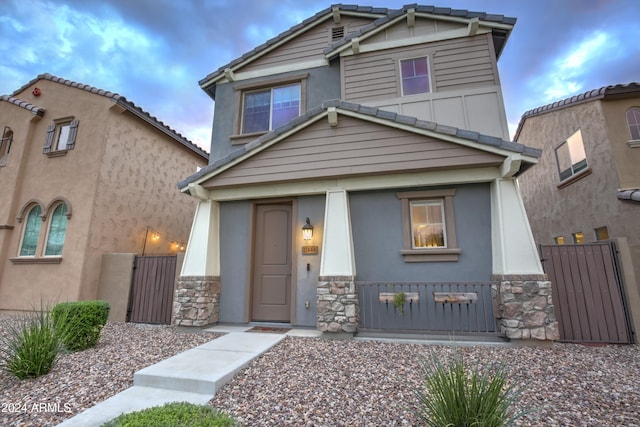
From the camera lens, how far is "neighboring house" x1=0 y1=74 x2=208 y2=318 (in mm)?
7637

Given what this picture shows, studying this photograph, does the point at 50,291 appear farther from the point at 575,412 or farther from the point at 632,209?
the point at 632,209

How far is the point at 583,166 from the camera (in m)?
8.86

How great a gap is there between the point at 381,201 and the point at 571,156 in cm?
817

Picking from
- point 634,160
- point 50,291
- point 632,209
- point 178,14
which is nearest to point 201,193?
point 50,291

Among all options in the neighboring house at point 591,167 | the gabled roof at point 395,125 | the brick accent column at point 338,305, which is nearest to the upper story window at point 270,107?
the gabled roof at point 395,125

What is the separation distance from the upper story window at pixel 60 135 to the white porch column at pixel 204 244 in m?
5.66

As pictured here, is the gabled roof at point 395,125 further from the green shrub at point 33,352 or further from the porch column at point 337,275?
the green shrub at point 33,352

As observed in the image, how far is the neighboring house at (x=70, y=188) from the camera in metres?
7.64

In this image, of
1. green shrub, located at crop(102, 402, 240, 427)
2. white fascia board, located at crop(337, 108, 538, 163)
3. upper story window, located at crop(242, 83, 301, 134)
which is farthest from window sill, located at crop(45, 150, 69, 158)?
green shrub, located at crop(102, 402, 240, 427)

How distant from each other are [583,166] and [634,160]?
1460 mm

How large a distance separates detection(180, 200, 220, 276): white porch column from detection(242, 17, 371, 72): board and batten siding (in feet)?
15.5

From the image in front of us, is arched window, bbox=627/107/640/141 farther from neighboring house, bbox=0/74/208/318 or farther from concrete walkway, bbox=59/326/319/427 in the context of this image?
neighboring house, bbox=0/74/208/318

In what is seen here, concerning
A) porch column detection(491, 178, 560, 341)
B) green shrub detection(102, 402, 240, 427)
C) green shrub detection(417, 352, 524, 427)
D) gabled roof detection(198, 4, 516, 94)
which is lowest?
green shrub detection(102, 402, 240, 427)

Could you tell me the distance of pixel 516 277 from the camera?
15.3ft
